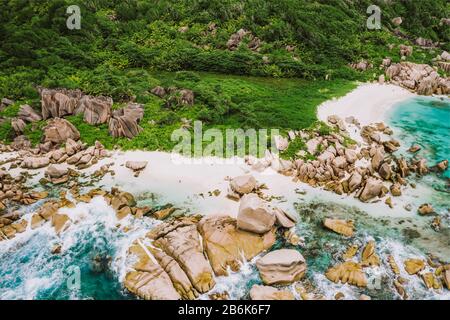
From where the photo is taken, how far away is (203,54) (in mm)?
48219

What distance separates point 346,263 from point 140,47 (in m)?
44.9

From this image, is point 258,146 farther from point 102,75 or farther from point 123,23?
point 123,23

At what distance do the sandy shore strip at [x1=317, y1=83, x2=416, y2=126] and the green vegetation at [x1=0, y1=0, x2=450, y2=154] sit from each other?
1554mm

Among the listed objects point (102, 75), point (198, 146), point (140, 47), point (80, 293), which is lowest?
point (80, 293)

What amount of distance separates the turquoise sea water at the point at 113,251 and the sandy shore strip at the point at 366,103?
12.6 meters

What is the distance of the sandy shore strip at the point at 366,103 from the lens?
34175 mm

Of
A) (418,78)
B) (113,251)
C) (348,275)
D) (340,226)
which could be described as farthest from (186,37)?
(348,275)

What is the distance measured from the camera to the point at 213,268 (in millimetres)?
16750

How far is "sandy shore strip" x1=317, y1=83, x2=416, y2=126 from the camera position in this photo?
112ft

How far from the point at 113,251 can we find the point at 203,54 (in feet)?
119

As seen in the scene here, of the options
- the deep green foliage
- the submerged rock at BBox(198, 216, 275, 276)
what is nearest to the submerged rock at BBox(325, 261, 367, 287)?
the submerged rock at BBox(198, 216, 275, 276)

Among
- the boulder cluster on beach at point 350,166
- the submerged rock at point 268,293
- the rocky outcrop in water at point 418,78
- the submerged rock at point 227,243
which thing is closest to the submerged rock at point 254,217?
the submerged rock at point 227,243

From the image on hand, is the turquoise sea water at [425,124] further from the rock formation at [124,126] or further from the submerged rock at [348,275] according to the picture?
the rock formation at [124,126]
